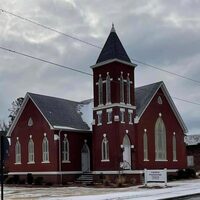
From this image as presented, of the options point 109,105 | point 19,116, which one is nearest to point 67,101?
point 19,116

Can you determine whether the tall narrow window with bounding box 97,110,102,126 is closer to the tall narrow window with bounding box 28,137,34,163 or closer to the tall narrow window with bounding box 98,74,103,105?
the tall narrow window with bounding box 98,74,103,105

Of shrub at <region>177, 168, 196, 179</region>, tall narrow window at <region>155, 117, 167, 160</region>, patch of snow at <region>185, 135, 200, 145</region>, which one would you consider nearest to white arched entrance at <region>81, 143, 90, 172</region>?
tall narrow window at <region>155, 117, 167, 160</region>

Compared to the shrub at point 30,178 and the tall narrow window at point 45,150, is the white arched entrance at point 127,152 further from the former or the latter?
the shrub at point 30,178

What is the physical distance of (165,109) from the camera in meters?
50.3

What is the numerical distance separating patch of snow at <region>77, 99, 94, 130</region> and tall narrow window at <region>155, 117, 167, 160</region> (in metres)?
6.80

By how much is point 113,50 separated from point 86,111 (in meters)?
8.98

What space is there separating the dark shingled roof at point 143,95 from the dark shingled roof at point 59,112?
5730 millimetres

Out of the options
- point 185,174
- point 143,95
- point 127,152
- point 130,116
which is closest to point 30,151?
point 127,152

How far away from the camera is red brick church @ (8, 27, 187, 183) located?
44531 millimetres

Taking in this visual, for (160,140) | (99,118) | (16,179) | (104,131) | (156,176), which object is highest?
(99,118)

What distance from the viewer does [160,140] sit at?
161 ft

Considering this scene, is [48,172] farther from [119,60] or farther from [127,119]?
[119,60]

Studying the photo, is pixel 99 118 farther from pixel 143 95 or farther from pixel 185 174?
pixel 185 174

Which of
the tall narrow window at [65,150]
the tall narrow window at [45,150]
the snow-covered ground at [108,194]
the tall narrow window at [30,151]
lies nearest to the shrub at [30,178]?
the tall narrow window at [30,151]
